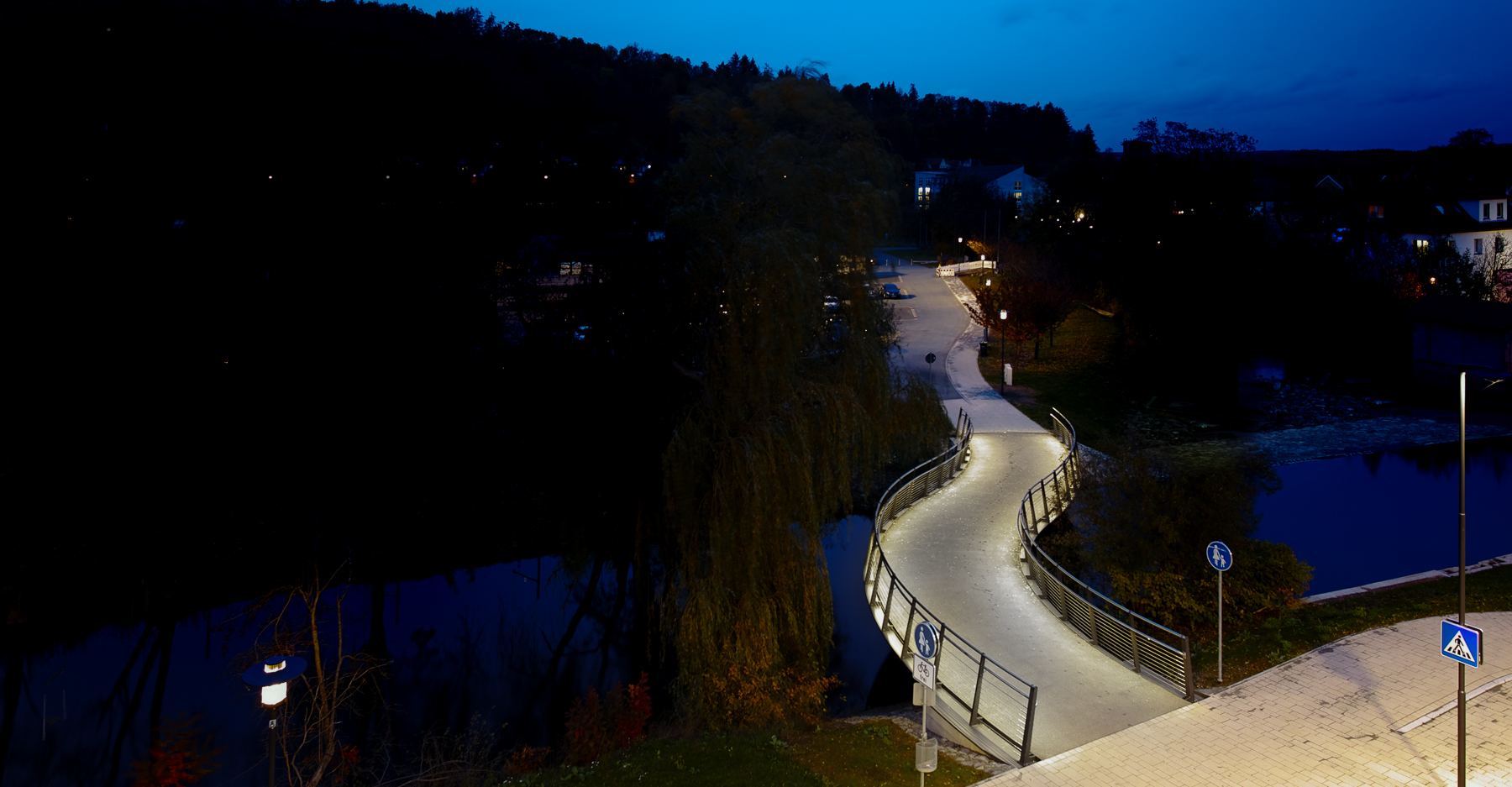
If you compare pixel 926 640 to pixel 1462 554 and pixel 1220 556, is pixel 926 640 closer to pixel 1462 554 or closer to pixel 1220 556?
pixel 1220 556

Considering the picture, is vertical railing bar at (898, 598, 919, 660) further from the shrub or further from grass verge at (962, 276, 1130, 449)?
grass verge at (962, 276, 1130, 449)

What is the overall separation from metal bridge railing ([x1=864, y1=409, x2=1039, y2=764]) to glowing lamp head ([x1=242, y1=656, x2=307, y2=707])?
6.77 m

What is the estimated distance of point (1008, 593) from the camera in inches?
632

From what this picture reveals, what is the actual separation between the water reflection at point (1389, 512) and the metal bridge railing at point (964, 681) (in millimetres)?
9593

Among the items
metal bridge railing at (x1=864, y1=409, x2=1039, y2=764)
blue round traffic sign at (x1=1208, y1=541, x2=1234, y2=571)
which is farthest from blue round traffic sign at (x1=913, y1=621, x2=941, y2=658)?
blue round traffic sign at (x1=1208, y1=541, x2=1234, y2=571)

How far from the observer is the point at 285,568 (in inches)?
874

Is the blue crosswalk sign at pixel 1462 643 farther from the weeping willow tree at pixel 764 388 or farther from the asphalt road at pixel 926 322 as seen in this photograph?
the asphalt road at pixel 926 322

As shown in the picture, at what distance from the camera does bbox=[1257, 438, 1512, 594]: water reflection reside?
2098cm

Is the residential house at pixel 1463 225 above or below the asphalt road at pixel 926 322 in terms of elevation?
above

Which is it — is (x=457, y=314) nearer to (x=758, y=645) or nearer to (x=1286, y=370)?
(x=758, y=645)

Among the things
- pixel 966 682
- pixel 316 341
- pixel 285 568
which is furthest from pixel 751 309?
pixel 285 568

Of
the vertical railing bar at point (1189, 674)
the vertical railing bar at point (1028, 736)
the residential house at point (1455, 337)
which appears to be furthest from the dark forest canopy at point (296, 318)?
the residential house at point (1455, 337)

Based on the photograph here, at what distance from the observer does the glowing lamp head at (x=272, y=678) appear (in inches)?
359

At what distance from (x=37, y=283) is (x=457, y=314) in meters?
9.31
